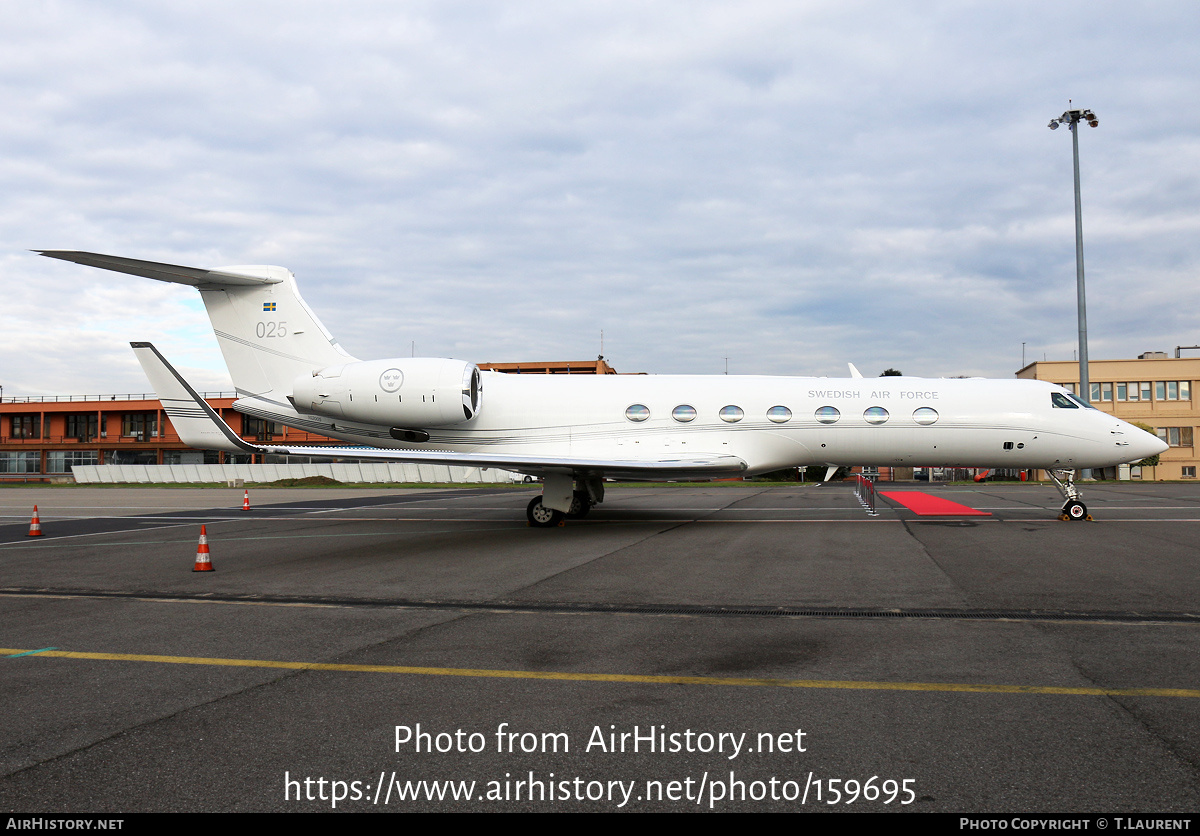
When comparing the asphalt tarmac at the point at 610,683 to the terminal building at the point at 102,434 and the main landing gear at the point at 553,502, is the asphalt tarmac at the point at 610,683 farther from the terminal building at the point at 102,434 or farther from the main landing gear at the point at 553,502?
the terminal building at the point at 102,434

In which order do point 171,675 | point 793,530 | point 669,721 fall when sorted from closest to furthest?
1. point 669,721
2. point 171,675
3. point 793,530

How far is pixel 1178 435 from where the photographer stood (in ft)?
176

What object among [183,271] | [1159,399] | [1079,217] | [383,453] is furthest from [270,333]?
[1159,399]

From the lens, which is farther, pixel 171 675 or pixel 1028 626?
pixel 1028 626

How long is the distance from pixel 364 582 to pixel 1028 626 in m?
6.85

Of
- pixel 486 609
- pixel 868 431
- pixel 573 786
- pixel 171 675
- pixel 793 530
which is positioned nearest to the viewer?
pixel 573 786

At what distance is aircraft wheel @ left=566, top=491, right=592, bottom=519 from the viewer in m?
16.4

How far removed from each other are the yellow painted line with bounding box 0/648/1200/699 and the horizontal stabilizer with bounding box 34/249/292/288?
31.5ft

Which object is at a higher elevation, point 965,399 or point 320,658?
point 965,399

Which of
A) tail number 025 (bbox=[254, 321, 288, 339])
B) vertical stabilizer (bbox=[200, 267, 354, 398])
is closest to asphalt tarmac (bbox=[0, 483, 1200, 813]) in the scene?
vertical stabilizer (bbox=[200, 267, 354, 398])

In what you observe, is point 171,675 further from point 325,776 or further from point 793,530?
point 793,530

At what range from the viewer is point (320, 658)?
5352mm

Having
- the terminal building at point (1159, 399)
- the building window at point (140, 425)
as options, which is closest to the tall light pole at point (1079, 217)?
the terminal building at point (1159, 399)
